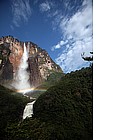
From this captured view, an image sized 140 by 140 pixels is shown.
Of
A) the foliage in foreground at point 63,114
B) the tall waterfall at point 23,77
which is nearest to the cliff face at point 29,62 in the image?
the tall waterfall at point 23,77

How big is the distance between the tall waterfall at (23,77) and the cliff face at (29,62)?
0.9 inches

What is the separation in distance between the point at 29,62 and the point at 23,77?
0.38 ft

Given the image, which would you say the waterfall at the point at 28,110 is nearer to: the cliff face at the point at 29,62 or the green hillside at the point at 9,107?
the green hillside at the point at 9,107

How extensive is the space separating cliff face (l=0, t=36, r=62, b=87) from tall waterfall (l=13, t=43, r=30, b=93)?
24 millimetres

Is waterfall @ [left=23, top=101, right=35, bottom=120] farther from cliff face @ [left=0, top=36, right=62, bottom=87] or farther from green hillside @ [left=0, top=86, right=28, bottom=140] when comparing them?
cliff face @ [left=0, top=36, right=62, bottom=87]

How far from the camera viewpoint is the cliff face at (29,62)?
1.82 metres

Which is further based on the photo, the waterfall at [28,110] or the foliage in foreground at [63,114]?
the waterfall at [28,110]

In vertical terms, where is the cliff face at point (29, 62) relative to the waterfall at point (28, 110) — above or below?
above

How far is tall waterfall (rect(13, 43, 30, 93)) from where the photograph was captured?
1.83 meters

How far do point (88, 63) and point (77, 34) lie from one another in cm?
22

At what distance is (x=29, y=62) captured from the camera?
1854mm

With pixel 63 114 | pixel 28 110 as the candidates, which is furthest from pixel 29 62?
pixel 63 114

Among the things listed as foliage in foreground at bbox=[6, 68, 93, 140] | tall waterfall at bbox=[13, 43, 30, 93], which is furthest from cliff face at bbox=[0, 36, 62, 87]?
foliage in foreground at bbox=[6, 68, 93, 140]
